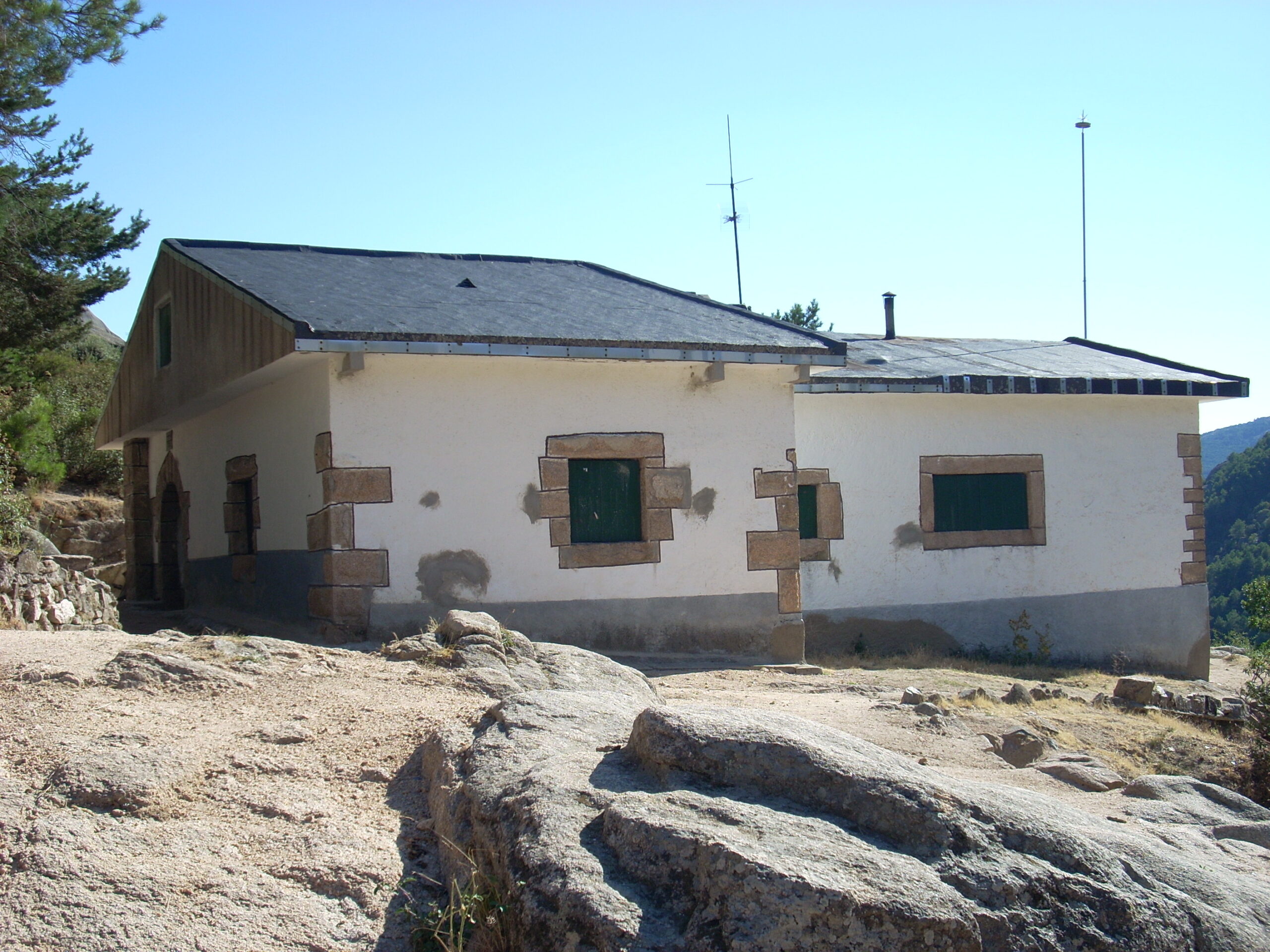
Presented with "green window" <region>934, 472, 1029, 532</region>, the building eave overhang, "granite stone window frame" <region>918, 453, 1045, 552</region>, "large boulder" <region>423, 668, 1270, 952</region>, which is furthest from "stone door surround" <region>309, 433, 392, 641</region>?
"green window" <region>934, 472, 1029, 532</region>

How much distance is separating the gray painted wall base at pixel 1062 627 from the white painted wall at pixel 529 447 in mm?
2027

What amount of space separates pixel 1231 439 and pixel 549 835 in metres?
69.4

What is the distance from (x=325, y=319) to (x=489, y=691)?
4136 millimetres

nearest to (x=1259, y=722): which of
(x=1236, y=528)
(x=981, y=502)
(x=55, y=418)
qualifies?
(x=981, y=502)

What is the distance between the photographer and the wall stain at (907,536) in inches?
485

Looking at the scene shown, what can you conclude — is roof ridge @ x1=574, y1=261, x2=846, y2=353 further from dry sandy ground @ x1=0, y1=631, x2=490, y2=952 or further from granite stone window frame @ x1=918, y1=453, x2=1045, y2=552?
dry sandy ground @ x1=0, y1=631, x2=490, y2=952

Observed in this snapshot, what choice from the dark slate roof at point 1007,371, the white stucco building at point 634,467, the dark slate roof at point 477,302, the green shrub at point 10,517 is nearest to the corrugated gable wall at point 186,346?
the white stucco building at point 634,467

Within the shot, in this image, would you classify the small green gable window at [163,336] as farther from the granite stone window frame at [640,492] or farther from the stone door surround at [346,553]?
the granite stone window frame at [640,492]

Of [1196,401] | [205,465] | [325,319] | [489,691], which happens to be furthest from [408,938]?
[1196,401]

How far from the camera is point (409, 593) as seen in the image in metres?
9.17

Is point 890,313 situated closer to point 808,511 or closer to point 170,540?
point 808,511

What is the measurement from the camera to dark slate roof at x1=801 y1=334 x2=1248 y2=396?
40.3 feet

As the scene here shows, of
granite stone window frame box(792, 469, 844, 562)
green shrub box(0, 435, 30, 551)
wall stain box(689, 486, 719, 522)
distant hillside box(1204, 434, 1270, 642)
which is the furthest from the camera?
distant hillside box(1204, 434, 1270, 642)

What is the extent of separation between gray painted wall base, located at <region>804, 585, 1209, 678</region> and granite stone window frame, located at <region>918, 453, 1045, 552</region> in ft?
2.14
